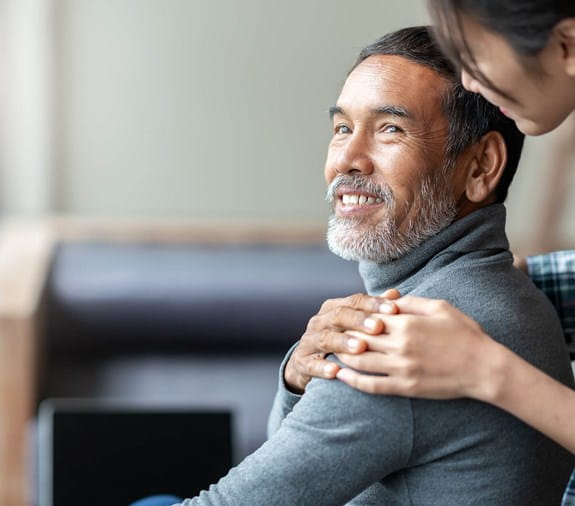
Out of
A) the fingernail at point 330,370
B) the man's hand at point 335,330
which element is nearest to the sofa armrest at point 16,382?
the man's hand at point 335,330

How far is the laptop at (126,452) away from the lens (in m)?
2.69

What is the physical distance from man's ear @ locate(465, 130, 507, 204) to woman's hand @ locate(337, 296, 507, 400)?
0.97 feet

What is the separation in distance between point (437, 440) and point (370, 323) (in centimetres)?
15

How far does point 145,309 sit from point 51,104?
1053mm

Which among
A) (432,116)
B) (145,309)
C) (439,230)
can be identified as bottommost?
(145,309)

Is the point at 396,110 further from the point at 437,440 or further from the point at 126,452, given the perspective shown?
the point at 126,452

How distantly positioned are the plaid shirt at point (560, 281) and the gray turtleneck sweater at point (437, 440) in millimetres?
263

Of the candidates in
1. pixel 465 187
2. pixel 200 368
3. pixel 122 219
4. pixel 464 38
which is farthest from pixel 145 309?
pixel 464 38

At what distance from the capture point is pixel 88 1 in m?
3.96

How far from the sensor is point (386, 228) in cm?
140

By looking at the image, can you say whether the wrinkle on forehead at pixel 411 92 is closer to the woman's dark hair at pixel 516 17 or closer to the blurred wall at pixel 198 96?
the woman's dark hair at pixel 516 17

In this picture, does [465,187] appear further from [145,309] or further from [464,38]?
[145,309]

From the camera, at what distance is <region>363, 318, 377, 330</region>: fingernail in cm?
121

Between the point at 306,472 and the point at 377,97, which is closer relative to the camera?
the point at 306,472
